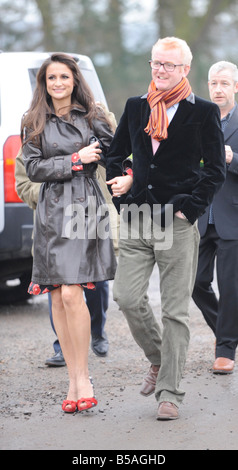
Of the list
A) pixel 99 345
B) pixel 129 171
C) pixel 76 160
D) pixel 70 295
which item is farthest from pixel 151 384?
pixel 99 345

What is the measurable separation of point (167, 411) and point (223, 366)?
45.2 inches

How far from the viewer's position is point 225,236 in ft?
18.9

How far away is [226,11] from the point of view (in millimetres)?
23500

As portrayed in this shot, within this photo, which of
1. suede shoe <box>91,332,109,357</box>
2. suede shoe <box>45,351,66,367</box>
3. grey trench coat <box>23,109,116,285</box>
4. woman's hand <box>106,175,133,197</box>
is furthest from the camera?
suede shoe <box>91,332,109,357</box>

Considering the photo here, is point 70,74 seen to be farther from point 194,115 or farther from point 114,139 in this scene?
point 194,115

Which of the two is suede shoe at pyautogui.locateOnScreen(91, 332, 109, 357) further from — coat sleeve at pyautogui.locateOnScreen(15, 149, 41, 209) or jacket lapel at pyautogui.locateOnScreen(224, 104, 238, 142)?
jacket lapel at pyautogui.locateOnScreen(224, 104, 238, 142)

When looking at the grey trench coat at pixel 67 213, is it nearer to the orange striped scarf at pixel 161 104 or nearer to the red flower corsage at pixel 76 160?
the red flower corsage at pixel 76 160

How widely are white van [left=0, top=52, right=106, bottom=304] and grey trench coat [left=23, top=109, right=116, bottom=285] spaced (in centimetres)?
219

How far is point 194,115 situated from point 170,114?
5.4 inches

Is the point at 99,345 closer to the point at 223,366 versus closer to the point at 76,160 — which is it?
the point at 223,366

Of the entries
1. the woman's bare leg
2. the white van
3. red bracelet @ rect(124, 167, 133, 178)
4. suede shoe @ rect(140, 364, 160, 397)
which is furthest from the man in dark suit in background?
the white van

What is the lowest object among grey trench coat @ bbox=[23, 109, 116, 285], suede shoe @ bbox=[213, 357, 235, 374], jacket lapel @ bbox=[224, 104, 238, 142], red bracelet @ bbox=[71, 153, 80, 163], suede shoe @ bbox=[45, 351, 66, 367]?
suede shoe @ bbox=[45, 351, 66, 367]

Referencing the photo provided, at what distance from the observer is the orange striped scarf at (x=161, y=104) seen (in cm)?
453

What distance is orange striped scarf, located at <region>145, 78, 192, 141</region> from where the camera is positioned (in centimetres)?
453
